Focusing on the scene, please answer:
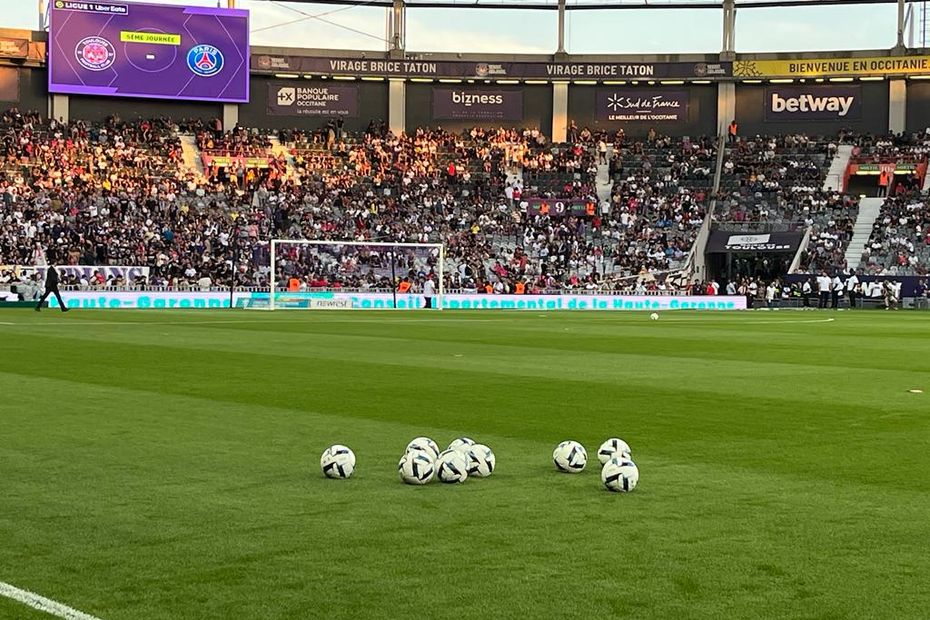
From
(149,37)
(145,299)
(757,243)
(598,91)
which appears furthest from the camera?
(598,91)

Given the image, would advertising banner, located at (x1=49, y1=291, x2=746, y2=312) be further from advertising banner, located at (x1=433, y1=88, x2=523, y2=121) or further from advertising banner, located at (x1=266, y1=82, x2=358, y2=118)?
advertising banner, located at (x1=266, y1=82, x2=358, y2=118)

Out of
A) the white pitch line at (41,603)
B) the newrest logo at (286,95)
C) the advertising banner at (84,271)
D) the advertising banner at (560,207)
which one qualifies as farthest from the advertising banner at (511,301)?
the white pitch line at (41,603)

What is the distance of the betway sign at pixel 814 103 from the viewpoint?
72062 mm

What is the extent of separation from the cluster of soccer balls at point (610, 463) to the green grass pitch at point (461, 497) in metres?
0.13

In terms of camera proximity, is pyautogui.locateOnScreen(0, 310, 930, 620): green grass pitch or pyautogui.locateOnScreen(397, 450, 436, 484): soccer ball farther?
pyautogui.locateOnScreen(397, 450, 436, 484): soccer ball

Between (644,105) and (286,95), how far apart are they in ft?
67.9

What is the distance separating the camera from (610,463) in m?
7.77

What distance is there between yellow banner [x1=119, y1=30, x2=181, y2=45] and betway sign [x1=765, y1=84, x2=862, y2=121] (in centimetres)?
3361

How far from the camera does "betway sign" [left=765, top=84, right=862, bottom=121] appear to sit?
7206 centimetres

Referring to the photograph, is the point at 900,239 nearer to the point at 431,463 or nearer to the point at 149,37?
the point at 149,37

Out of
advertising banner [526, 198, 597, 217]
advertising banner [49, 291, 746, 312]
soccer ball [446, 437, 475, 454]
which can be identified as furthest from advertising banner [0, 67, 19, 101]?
soccer ball [446, 437, 475, 454]

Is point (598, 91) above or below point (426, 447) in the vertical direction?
above

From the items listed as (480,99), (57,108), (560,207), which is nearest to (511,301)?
(560,207)

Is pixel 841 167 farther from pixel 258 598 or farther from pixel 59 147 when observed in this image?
pixel 258 598
